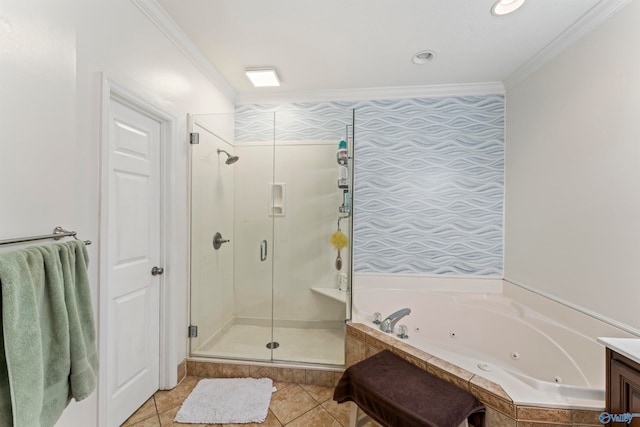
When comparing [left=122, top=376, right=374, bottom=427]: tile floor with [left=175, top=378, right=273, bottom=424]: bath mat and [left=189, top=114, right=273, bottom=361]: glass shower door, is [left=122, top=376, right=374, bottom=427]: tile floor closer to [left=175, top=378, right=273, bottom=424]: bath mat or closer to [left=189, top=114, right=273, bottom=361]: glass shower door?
[left=175, top=378, right=273, bottom=424]: bath mat

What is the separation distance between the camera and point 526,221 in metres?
2.32

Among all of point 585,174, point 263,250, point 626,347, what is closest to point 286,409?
point 263,250

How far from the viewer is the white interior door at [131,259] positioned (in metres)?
1.51

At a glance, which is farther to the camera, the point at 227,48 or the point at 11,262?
the point at 227,48

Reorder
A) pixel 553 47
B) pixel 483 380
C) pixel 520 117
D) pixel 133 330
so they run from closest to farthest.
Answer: pixel 483 380 → pixel 133 330 → pixel 553 47 → pixel 520 117

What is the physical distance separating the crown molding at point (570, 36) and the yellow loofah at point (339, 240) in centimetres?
203

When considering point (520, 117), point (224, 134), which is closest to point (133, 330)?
point (224, 134)

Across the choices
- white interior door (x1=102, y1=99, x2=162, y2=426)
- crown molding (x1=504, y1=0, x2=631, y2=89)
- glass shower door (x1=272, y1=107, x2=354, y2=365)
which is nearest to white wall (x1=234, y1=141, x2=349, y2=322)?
glass shower door (x1=272, y1=107, x2=354, y2=365)

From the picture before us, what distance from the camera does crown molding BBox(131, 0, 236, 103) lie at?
1.62m

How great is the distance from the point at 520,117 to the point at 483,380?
7.11ft

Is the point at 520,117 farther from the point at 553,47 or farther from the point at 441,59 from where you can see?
the point at 441,59

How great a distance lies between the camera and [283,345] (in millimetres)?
2334

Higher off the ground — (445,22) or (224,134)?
(445,22)

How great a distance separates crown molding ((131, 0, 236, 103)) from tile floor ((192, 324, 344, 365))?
2.23 m
